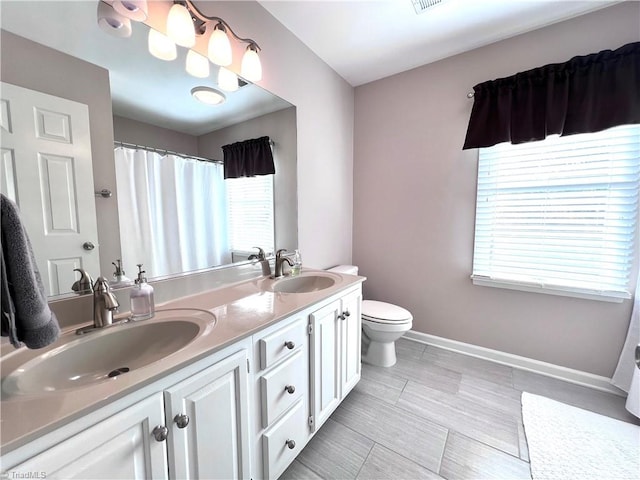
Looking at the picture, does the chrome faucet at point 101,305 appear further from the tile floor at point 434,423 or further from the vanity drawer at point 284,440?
the tile floor at point 434,423

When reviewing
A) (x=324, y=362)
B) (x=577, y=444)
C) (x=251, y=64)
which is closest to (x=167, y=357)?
(x=324, y=362)

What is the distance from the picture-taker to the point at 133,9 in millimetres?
964

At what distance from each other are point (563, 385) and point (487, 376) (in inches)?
18.9

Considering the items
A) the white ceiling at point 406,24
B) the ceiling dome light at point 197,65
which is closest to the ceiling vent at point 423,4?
the white ceiling at point 406,24

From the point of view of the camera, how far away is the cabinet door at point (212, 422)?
2.25 feet

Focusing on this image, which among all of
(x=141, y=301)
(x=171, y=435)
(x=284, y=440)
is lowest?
(x=284, y=440)

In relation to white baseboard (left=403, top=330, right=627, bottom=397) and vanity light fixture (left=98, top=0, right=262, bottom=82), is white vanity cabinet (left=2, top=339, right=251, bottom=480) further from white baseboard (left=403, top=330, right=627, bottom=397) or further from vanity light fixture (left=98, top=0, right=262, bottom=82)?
white baseboard (left=403, top=330, right=627, bottom=397)

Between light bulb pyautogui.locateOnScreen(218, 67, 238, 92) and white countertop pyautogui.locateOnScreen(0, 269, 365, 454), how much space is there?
1.13 metres

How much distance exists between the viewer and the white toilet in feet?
6.12

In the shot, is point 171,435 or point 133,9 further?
point 133,9

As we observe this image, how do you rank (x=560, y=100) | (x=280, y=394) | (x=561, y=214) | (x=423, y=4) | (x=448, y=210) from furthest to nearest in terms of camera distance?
(x=448, y=210) < (x=561, y=214) < (x=560, y=100) < (x=423, y=4) < (x=280, y=394)

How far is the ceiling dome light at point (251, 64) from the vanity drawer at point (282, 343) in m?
1.39

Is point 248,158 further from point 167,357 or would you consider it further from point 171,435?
point 171,435

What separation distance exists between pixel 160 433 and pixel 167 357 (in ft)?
0.59
